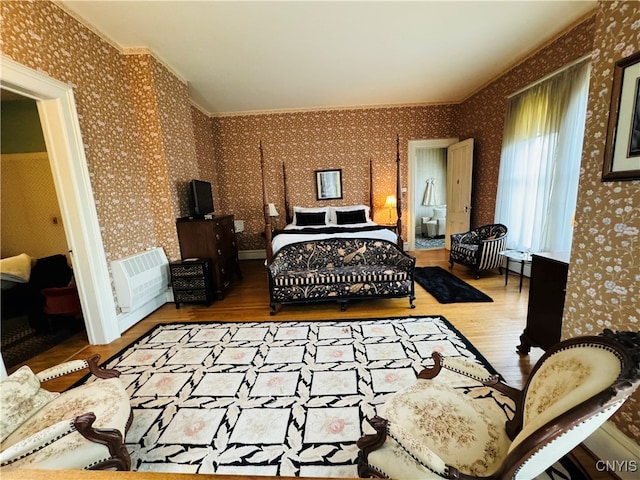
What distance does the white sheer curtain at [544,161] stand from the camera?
2.90 meters

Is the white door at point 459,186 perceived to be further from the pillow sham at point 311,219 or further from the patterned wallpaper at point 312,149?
the pillow sham at point 311,219

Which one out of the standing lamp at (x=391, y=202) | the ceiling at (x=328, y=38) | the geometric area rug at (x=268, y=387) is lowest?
the geometric area rug at (x=268, y=387)

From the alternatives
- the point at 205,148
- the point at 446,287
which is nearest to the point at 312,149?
the point at 205,148

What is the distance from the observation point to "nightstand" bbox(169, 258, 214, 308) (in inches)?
128

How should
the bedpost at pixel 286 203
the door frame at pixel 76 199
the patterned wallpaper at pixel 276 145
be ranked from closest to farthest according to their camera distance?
the patterned wallpaper at pixel 276 145 < the door frame at pixel 76 199 < the bedpost at pixel 286 203

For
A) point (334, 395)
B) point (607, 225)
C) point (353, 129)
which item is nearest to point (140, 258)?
point (334, 395)

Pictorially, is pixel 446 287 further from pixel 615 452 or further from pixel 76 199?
pixel 76 199

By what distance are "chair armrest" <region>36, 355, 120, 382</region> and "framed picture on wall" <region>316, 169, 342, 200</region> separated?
181 inches

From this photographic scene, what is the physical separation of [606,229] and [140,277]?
3.84m

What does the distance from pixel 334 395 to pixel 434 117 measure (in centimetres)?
557

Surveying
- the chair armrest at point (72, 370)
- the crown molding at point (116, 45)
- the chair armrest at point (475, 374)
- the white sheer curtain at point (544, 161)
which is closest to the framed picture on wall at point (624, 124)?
the chair armrest at point (475, 374)

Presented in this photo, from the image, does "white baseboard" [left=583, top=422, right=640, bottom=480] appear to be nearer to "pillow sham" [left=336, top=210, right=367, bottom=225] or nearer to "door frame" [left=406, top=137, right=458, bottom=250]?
"pillow sham" [left=336, top=210, right=367, bottom=225]

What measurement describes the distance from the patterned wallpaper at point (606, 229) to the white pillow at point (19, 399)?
280cm

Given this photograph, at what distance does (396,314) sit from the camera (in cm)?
283
